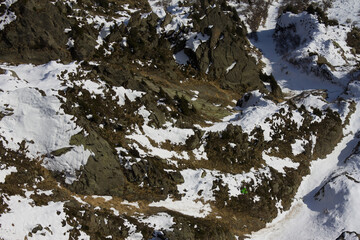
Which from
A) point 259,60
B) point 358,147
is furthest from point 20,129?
point 259,60

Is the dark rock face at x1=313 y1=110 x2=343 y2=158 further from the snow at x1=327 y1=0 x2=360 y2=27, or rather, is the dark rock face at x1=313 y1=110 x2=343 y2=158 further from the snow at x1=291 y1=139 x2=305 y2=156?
the snow at x1=327 y1=0 x2=360 y2=27

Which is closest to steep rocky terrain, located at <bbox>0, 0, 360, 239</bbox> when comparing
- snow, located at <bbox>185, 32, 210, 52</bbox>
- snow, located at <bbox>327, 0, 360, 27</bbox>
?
snow, located at <bbox>185, 32, 210, 52</bbox>

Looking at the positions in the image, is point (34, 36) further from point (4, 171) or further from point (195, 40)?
point (195, 40)

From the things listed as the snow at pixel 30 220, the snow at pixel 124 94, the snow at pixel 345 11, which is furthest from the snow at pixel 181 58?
the snow at pixel 345 11

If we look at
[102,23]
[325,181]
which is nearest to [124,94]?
[102,23]

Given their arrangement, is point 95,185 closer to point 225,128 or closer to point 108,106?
point 108,106
